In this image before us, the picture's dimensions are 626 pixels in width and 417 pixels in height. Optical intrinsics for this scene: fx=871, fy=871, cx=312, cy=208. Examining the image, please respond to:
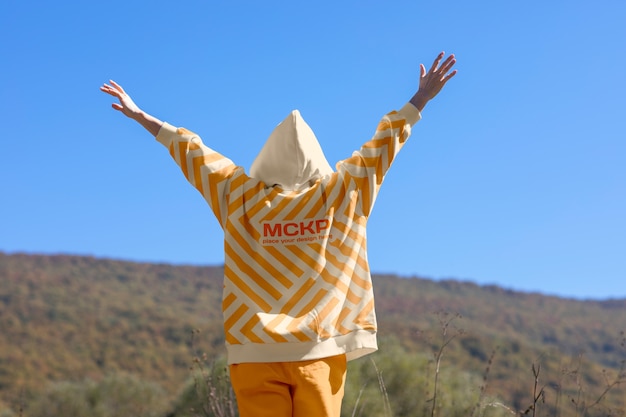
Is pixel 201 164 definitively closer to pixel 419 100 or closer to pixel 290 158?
pixel 290 158

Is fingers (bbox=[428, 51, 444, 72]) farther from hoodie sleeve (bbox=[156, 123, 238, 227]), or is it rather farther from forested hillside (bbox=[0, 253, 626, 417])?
forested hillside (bbox=[0, 253, 626, 417])

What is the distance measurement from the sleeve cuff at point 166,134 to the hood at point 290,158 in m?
0.40

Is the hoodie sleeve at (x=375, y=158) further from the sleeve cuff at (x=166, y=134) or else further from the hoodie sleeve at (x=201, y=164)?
the sleeve cuff at (x=166, y=134)

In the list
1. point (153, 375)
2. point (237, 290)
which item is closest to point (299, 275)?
point (237, 290)

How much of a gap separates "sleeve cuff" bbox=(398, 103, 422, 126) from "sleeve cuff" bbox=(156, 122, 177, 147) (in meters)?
0.97

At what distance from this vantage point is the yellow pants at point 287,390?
10.6 feet

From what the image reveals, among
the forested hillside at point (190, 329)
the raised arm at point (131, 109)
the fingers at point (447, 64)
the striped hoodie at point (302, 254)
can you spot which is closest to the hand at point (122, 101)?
the raised arm at point (131, 109)

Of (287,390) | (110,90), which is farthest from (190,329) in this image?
(287,390)

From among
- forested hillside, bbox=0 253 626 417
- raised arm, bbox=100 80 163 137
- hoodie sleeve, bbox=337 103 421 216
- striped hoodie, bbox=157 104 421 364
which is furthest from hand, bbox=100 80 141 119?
forested hillside, bbox=0 253 626 417

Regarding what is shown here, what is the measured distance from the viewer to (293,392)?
130 inches

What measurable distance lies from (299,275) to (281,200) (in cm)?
31

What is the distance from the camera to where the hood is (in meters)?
3.54

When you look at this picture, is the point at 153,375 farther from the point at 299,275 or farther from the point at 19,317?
the point at 299,275

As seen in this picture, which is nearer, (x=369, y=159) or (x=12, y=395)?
(x=369, y=159)
